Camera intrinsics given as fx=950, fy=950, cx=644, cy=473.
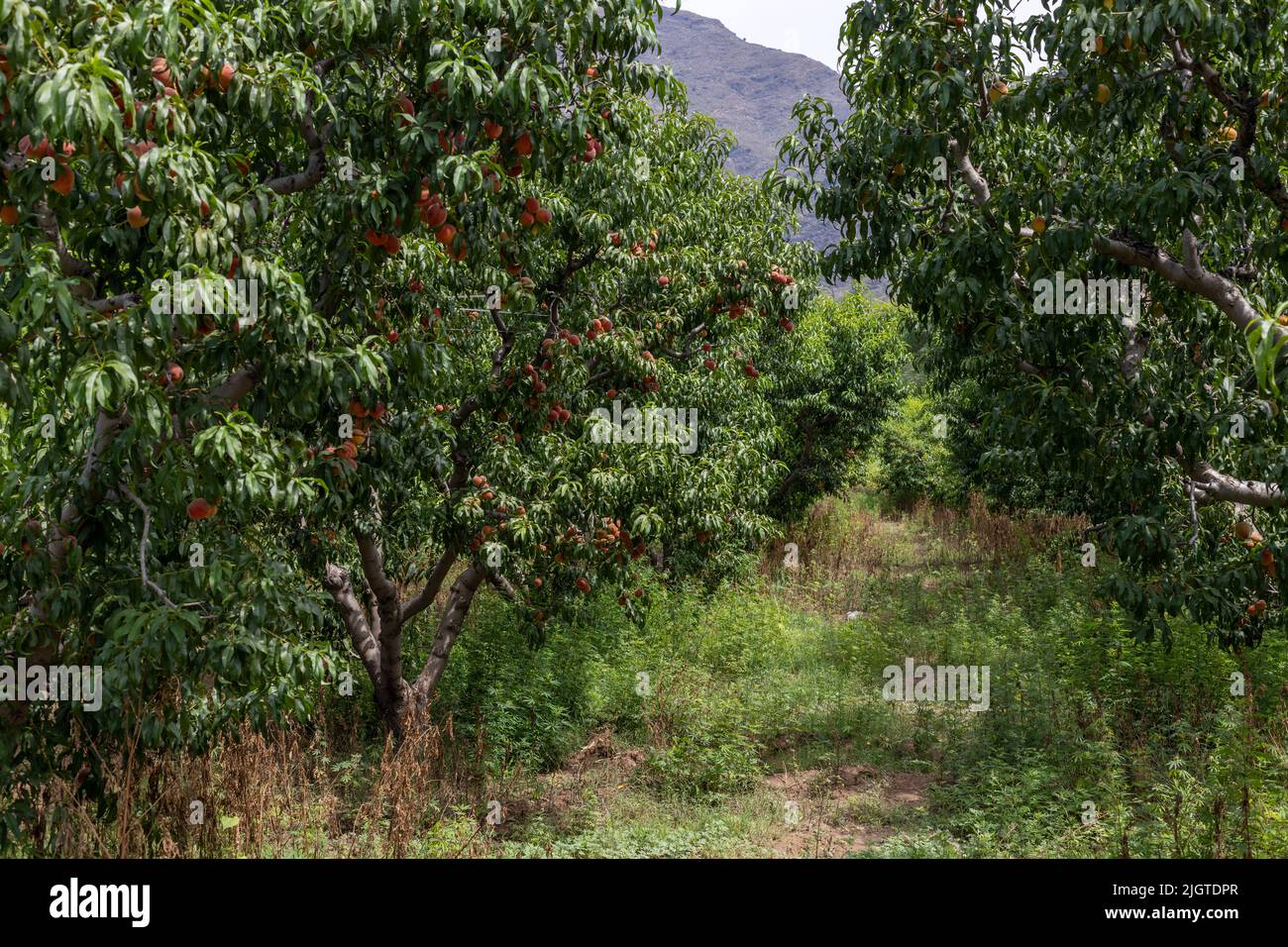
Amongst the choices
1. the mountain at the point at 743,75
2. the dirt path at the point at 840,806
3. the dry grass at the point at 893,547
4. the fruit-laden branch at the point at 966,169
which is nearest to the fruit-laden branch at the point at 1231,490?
the fruit-laden branch at the point at 966,169

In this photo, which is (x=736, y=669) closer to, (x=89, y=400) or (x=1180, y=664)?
(x=1180, y=664)

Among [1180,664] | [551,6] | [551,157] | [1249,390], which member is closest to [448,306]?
[551,157]

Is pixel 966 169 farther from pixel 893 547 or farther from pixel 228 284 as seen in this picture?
pixel 893 547

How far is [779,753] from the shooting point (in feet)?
29.9

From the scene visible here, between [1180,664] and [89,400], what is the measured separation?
9.07 meters

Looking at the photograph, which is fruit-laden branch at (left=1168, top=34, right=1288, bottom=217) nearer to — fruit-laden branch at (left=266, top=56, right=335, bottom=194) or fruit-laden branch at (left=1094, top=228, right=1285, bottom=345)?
fruit-laden branch at (left=1094, top=228, right=1285, bottom=345)

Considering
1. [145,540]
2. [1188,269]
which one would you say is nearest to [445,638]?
[145,540]

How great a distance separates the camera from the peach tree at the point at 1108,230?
17.0 ft

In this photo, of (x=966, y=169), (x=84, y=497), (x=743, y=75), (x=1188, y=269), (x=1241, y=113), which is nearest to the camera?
(x=84, y=497)

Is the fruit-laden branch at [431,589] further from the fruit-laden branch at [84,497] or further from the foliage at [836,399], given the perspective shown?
the foliage at [836,399]

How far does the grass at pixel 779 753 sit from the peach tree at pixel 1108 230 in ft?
5.02

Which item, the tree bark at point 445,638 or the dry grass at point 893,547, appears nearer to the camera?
the tree bark at point 445,638

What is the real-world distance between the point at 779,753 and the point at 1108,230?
5580mm
